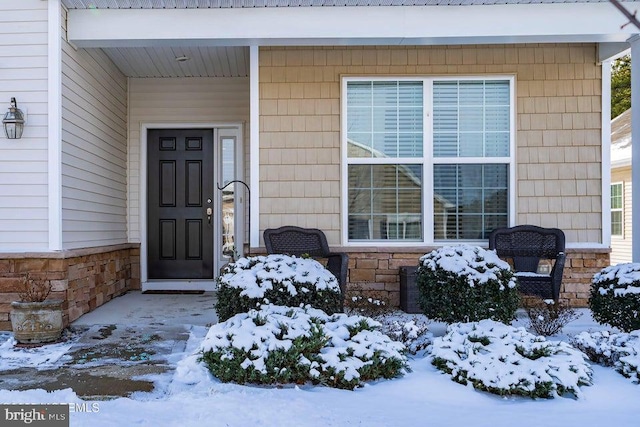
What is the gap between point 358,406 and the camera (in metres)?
2.51

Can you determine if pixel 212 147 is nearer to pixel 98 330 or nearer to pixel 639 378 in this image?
pixel 98 330

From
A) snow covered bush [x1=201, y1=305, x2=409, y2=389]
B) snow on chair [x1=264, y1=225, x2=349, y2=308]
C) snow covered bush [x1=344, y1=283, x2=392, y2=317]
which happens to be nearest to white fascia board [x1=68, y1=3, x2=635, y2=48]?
snow on chair [x1=264, y1=225, x2=349, y2=308]

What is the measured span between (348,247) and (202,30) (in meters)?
2.34

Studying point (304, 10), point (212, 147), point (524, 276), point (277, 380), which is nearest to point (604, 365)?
point (524, 276)

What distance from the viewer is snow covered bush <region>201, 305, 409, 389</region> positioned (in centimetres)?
275

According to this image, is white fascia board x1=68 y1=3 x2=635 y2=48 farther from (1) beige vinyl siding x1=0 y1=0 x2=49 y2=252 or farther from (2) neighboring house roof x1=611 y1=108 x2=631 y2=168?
(2) neighboring house roof x1=611 y1=108 x2=631 y2=168

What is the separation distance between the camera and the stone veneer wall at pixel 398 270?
5109 mm

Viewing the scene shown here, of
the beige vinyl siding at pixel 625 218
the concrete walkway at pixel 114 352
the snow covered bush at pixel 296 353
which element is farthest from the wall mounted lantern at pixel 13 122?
the beige vinyl siding at pixel 625 218

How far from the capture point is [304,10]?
4430mm

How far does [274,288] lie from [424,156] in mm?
2387

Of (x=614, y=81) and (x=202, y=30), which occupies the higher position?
(x=614, y=81)

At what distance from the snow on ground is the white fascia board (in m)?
2.86

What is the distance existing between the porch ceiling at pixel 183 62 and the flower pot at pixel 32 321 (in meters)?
2.67

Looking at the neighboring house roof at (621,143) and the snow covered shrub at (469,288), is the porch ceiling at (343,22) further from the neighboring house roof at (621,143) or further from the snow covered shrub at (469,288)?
the neighboring house roof at (621,143)
